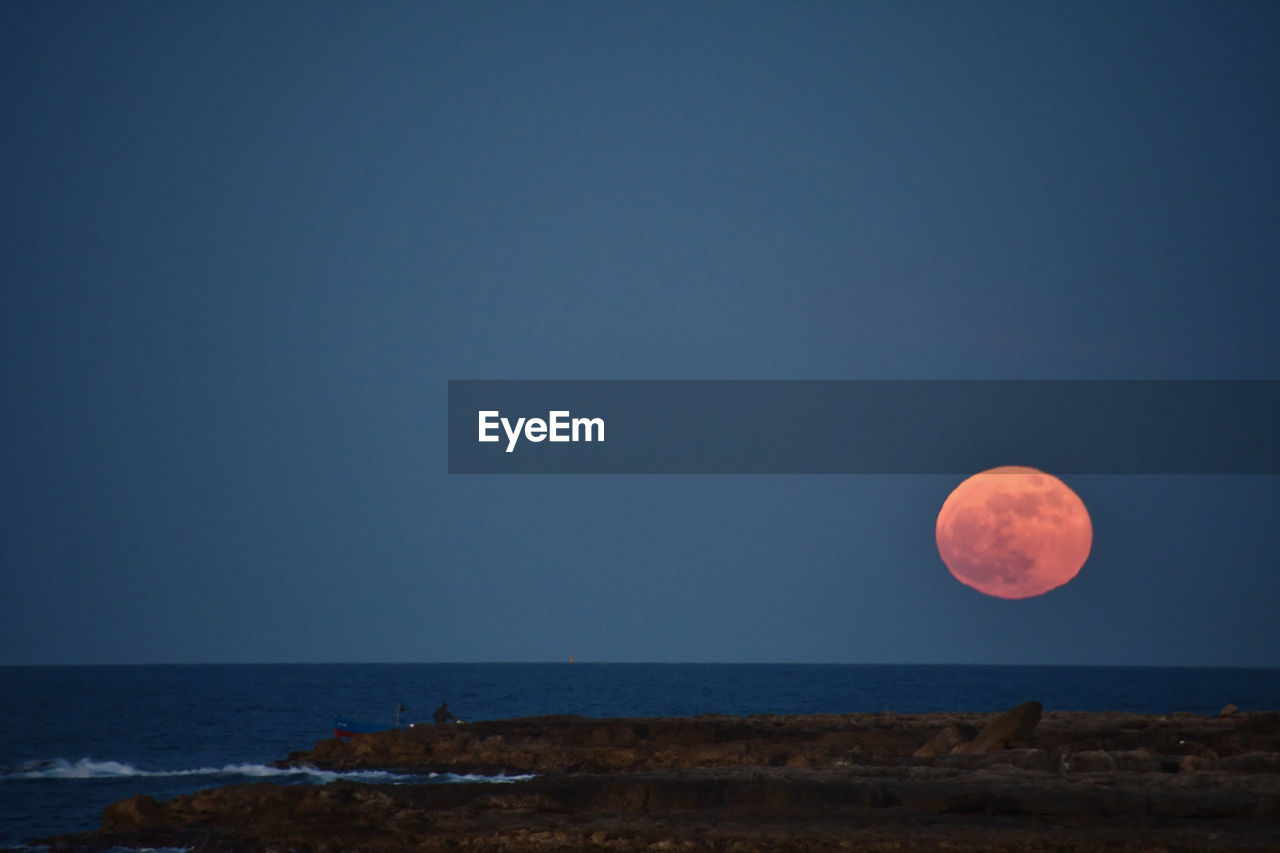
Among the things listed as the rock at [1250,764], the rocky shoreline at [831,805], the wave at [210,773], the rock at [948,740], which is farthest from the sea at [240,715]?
the rock at [1250,764]

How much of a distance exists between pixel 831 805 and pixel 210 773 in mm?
35622

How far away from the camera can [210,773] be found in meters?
55.7

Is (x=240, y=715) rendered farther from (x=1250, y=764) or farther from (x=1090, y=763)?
(x=1250, y=764)

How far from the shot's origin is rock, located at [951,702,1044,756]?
40344mm

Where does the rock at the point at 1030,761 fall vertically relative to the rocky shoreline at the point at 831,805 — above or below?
above

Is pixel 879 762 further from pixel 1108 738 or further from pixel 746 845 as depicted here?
pixel 746 845

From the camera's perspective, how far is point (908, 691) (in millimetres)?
151625

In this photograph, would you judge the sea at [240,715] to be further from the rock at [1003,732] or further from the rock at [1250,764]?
the rock at [1250,764]

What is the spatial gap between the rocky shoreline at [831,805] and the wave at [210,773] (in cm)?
1105

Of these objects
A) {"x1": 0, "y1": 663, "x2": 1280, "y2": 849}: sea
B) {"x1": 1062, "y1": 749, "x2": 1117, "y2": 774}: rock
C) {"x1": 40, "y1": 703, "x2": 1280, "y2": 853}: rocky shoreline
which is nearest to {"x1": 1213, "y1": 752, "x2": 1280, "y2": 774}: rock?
{"x1": 40, "y1": 703, "x2": 1280, "y2": 853}: rocky shoreline

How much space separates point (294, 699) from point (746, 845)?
11588cm

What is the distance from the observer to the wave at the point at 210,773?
48.1 m

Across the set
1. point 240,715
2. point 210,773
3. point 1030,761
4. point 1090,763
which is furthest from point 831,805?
point 240,715

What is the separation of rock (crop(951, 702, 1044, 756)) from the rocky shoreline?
0.19 feet
